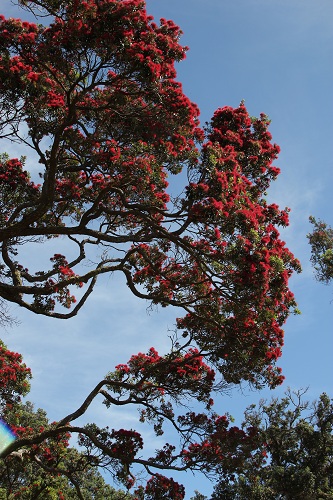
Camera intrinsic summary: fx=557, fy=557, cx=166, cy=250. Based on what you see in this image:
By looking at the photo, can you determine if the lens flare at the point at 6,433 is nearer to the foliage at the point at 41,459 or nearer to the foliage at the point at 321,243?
the foliage at the point at 41,459

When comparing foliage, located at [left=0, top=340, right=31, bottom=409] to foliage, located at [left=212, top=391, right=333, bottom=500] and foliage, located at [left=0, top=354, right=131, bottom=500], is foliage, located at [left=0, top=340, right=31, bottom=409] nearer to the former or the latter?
foliage, located at [left=0, top=354, right=131, bottom=500]

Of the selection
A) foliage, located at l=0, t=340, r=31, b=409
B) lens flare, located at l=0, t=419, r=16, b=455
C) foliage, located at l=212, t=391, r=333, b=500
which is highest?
foliage, located at l=212, t=391, r=333, b=500

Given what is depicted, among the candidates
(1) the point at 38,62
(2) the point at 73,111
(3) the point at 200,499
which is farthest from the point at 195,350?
(3) the point at 200,499

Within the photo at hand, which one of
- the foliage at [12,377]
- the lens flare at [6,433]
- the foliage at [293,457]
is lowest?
the lens flare at [6,433]

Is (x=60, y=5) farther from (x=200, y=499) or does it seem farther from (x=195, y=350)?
(x=200, y=499)

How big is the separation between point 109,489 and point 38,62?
28.1 m

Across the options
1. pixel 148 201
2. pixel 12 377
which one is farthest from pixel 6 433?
pixel 148 201

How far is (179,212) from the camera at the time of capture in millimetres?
11141

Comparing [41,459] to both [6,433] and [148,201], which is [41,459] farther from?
[148,201]

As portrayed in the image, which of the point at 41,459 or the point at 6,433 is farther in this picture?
the point at 6,433

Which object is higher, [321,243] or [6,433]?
[321,243]

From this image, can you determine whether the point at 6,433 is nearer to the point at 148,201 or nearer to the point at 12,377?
the point at 12,377

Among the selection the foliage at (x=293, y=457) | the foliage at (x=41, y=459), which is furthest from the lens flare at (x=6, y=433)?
the foliage at (x=293, y=457)

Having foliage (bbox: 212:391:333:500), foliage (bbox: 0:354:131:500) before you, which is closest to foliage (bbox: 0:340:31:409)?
foliage (bbox: 0:354:131:500)
